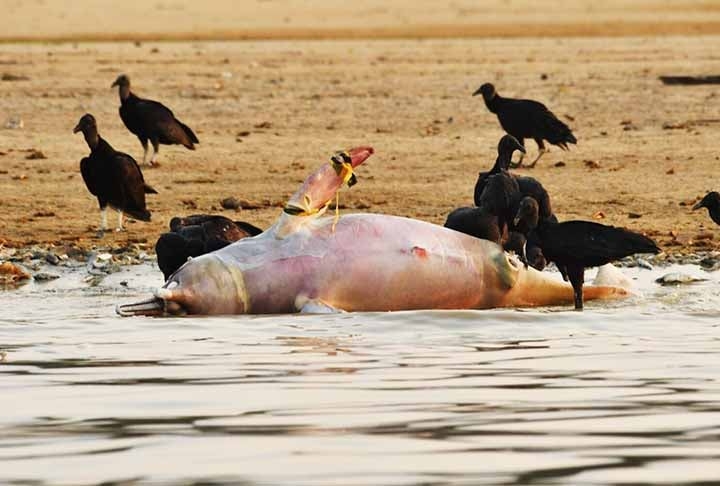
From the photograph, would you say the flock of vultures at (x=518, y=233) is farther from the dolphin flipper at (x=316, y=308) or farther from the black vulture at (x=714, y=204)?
the black vulture at (x=714, y=204)

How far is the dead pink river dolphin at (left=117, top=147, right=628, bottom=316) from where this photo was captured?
8.99 meters

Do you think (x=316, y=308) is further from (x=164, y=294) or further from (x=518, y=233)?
(x=518, y=233)

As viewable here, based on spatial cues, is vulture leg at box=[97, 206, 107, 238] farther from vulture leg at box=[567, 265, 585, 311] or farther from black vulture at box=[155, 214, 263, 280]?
vulture leg at box=[567, 265, 585, 311]

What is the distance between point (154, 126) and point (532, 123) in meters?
3.40

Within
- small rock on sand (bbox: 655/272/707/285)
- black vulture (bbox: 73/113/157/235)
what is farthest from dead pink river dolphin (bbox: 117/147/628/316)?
black vulture (bbox: 73/113/157/235)

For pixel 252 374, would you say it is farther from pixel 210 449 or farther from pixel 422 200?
pixel 422 200

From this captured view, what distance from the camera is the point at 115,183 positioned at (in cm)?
1306

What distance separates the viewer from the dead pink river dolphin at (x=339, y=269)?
8992 mm

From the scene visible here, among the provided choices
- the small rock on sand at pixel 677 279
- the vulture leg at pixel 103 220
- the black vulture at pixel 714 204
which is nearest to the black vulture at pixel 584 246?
the small rock on sand at pixel 677 279

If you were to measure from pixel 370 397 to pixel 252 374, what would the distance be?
0.78m

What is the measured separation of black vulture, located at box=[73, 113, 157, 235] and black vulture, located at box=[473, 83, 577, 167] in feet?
14.3

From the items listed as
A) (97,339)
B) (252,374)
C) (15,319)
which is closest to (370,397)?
(252,374)

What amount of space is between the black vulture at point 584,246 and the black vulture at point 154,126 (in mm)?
7373

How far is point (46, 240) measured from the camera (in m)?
12.7
